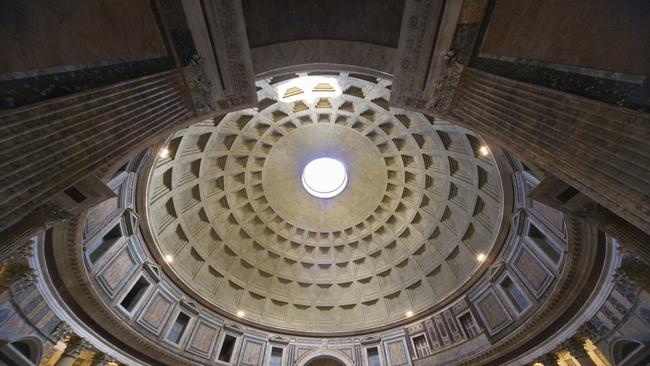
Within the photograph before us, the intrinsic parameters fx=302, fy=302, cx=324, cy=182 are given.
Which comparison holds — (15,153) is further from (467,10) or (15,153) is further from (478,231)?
(478,231)

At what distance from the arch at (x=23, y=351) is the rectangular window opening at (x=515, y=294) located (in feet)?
57.8

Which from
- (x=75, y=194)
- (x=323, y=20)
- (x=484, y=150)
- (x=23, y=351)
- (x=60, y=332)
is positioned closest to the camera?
(x=75, y=194)

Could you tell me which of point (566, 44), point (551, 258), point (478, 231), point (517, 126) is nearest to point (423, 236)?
point (478, 231)

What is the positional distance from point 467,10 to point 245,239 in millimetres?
18836

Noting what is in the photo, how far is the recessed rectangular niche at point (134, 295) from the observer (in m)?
13.3

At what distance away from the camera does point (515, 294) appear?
14.0 meters

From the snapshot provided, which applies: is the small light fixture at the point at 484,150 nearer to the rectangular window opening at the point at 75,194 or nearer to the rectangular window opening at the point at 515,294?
the rectangular window opening at the point at 515,294

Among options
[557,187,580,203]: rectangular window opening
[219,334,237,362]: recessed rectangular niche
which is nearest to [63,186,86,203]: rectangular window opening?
[557,187,580,203]: rectangular window opening

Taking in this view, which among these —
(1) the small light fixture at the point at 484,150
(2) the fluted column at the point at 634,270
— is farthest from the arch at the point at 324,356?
(2) the fluted column at the point at 634,270

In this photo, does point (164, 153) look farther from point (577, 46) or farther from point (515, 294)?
point (515, 294)

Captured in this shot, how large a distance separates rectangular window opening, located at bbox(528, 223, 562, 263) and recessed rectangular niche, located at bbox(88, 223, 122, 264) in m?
17.8

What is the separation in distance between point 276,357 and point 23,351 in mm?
12346

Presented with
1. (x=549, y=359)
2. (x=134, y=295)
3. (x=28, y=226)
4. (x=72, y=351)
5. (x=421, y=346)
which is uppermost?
(x=28, y=226)

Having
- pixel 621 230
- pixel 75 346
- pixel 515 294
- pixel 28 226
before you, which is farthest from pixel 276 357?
pixel 621 230
